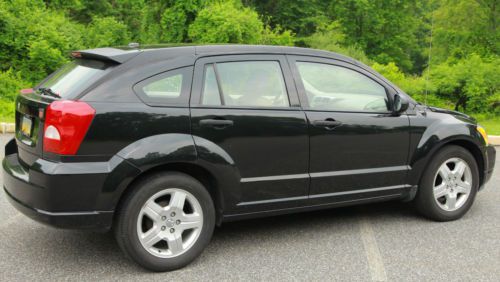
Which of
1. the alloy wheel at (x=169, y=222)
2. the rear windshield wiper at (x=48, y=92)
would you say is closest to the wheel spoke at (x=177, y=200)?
the alloy wheel at (x=169, y=222)

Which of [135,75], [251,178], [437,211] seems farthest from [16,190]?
[437,211]

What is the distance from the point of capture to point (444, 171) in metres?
5.09

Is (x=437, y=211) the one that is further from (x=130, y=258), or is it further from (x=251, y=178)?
(x=130, y=258)

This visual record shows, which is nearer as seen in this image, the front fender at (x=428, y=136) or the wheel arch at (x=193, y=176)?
the wheel arch at (x=193, y=176)

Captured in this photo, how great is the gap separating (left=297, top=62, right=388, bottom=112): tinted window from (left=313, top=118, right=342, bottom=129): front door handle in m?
0.12

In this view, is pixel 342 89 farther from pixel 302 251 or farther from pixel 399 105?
pixel 302 251

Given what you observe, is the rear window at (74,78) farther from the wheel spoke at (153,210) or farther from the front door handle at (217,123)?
the wheel spoke at (153,210)

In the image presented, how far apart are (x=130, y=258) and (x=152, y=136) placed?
2.85 feet

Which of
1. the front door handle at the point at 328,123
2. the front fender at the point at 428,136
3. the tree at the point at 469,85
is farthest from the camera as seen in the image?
the tree at the point at 469,85

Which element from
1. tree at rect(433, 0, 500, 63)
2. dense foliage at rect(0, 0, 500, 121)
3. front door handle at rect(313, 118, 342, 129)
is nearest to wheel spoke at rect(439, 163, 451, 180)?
front door handle at rect(313, 118, 342, 129)

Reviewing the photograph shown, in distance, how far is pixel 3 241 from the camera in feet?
14.5

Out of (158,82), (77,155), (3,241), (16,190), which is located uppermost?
(158,82)

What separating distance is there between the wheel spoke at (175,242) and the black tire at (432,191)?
240 cm

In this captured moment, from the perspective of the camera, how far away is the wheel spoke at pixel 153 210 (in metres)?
3.76
